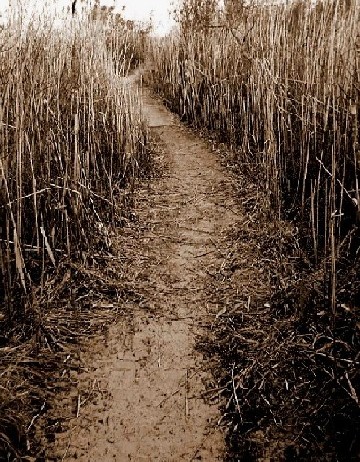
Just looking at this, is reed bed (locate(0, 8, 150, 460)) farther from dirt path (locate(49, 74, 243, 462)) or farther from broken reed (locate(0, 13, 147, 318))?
dirt path (locate(49, 74, 243, 462))

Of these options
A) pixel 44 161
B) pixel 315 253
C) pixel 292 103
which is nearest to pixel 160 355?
pixel 315 253

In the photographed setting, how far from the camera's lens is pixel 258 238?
1.65m

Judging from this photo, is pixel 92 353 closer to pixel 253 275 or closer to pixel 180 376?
pixel 180 376

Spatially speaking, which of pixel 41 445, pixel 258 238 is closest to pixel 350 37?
pixel 258 238

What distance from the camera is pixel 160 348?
3.77 ft

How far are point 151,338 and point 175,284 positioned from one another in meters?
0.28

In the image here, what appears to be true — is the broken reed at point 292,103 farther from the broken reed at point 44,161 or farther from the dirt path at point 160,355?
the broken reed at point 44,161

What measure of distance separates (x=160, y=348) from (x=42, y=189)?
1.90 feet

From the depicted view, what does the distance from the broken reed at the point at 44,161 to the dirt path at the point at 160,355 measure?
9.0 inches

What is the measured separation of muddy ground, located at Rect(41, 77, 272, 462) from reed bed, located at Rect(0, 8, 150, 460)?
0.32ft

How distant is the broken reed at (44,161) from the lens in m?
1.15

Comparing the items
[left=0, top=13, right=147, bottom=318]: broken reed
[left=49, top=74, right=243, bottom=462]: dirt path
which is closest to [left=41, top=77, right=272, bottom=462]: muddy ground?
[left=49, top=74, right=243, bottom=462]: dirt path

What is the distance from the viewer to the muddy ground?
2.95 feet

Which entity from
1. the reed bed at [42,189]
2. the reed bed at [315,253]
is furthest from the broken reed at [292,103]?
the reed bed at [42,189]
